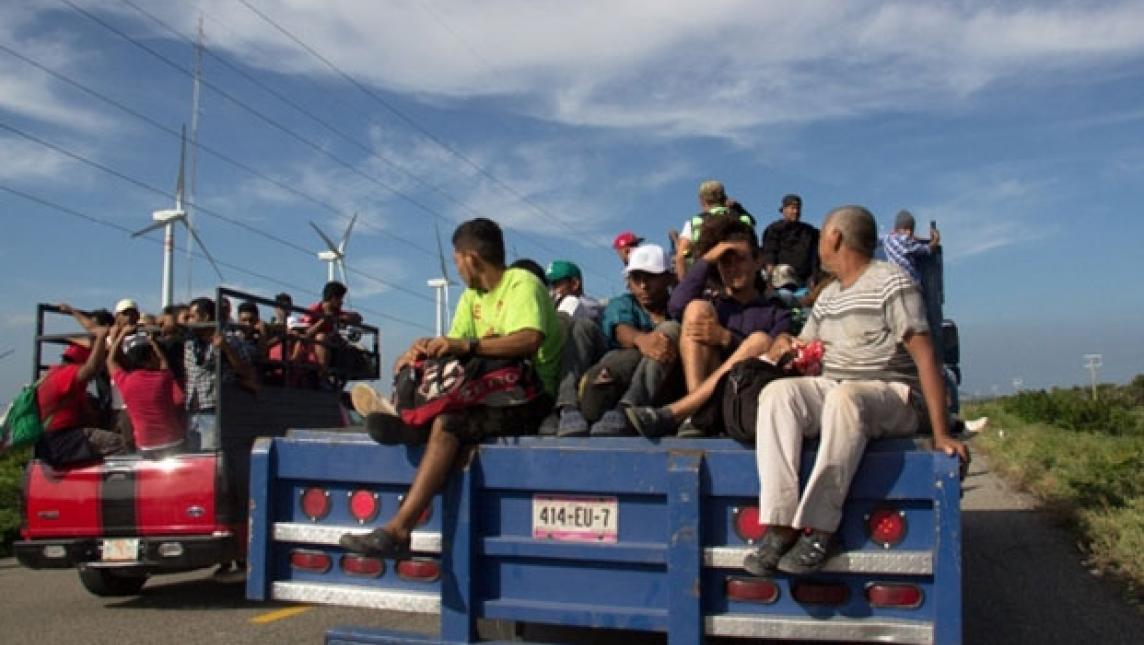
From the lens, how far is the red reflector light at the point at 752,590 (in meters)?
3.78

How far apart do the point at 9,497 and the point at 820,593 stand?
11.5 meters

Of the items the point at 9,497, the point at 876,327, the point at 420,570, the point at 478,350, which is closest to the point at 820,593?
the point at 876,327

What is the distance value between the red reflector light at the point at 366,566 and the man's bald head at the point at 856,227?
7.56ft

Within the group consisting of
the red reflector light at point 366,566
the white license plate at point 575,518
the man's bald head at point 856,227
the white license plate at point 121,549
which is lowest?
the white license plate at point 121,549

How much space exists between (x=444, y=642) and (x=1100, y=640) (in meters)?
3.65

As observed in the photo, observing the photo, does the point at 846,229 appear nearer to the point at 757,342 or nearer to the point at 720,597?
the point at 757,342

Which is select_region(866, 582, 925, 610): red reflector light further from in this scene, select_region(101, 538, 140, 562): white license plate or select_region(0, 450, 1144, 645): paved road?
select_region(101, 538, 140, 562): white license plate

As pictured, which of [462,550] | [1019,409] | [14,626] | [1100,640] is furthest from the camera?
[1019,409]

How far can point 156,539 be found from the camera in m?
6.91

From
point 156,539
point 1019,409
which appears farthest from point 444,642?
point 1019,409

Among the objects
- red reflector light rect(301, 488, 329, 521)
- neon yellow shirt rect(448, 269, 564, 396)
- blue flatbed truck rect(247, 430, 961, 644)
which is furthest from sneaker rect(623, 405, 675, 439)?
red reflector light rect(301, 488, 329, 521)

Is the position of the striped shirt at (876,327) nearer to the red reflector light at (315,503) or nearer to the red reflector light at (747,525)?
the red reflector light at (747,525)

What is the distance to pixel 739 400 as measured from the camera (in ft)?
13.1

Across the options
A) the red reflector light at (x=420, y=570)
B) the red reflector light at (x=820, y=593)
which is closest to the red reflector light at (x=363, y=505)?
the red reflector light at (x=420, y=570)
